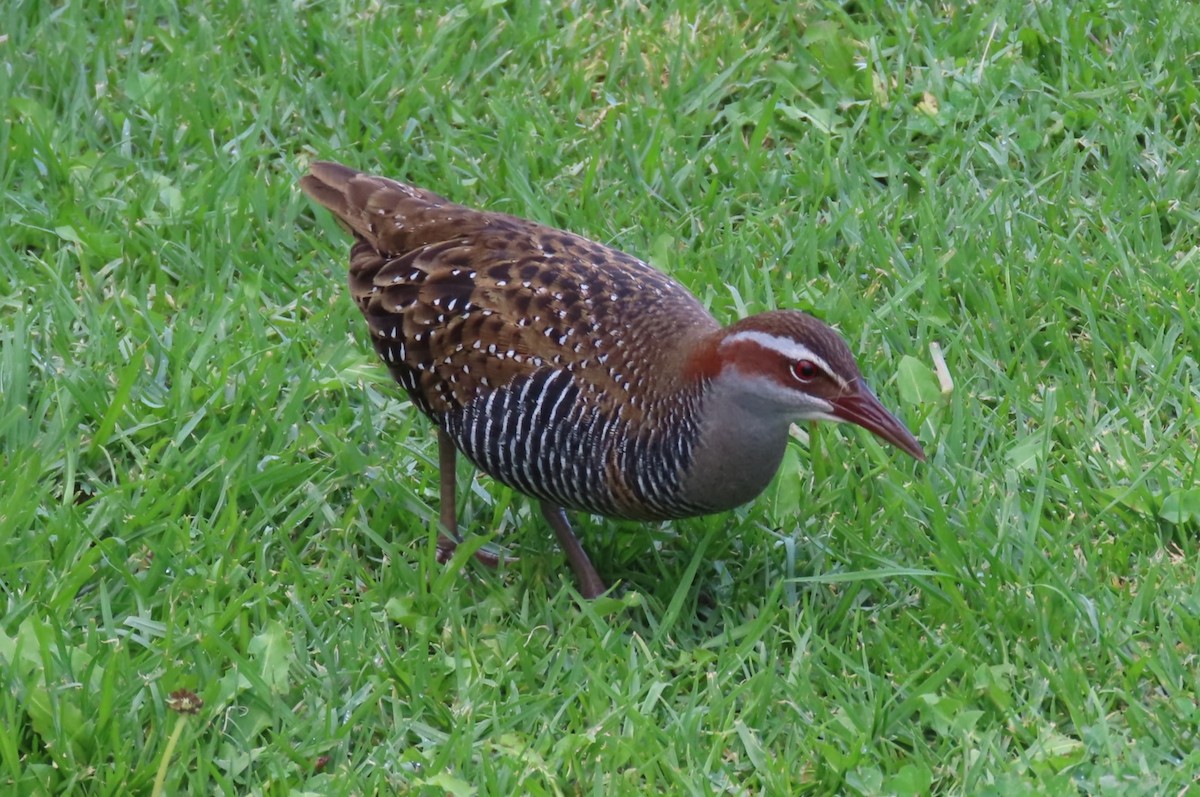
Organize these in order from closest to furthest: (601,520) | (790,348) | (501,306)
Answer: (790,348) < (501,306) < (601,520)

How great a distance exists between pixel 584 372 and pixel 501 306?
311 mm

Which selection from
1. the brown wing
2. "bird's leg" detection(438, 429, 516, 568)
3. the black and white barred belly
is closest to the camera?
the black and white barred belly

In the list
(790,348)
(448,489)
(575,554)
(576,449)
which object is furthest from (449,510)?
(790,348)

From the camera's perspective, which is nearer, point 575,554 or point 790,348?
point 790,348

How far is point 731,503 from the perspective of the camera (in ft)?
14.0

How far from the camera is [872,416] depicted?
4035 mm

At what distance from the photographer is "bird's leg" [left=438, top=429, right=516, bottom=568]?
476 cm

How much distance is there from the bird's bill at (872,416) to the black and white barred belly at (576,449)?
38 centimetres

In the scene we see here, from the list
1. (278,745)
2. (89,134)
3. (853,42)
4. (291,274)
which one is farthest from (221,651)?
(853,42)

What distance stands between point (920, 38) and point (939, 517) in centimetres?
265

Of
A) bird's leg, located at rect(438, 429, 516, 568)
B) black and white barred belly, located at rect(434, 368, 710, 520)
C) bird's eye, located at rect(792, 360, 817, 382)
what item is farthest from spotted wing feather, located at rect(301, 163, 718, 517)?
bird's eye, located at rect(792, 360, 817, 382)

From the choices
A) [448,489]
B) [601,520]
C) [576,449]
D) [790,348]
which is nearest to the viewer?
[790,348]

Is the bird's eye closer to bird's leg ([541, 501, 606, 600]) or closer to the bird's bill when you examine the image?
the bird's bill

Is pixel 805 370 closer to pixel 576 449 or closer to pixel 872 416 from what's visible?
pixel 872 416
